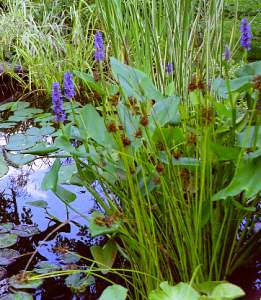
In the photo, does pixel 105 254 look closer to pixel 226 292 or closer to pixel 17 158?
pixel 226 292

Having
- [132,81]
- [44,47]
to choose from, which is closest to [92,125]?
[132,81]

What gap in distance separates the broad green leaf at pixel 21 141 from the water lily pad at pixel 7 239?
33.7 inches

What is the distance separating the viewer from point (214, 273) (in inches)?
57.6

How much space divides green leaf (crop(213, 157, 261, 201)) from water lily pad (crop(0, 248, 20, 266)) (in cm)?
90

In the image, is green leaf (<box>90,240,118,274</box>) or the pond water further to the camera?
the pond water

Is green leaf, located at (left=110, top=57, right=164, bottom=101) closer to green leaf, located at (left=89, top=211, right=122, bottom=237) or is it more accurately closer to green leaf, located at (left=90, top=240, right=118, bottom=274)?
green leaf, located at (left=89, top=211, right=122, bottom=237)

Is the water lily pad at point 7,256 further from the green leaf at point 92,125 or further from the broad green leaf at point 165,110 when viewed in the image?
the broad green leaf at point 165,110

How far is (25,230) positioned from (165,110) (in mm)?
911

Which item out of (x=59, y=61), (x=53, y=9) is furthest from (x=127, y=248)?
(x=53, y=9)

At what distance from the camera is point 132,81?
4.59ft

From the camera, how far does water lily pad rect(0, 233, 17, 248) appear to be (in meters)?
1.86

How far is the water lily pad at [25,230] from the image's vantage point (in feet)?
6.42

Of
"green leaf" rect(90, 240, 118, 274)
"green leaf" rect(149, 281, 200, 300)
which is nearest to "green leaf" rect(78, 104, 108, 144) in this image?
"green leaf" rect(90, 240, 118, 274)

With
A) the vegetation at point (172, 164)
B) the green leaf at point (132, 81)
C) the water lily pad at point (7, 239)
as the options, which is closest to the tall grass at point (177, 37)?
the vegetation at point (172, 164)
